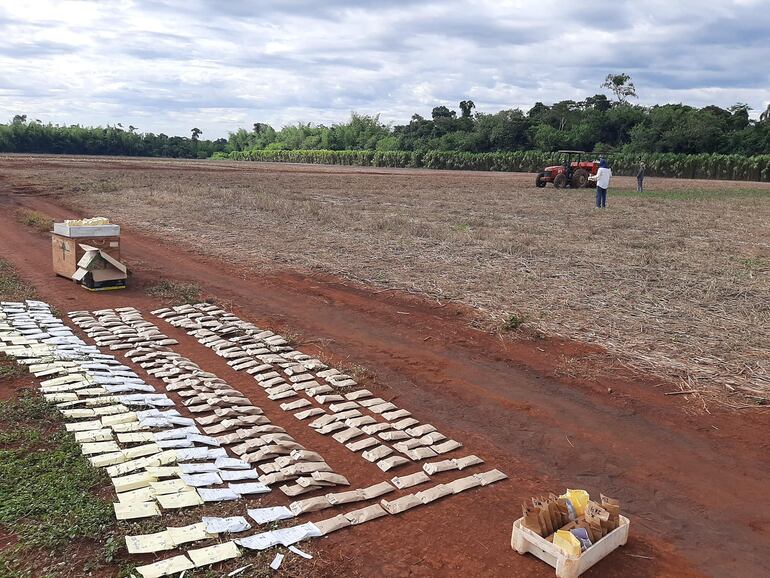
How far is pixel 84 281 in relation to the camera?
9.30m

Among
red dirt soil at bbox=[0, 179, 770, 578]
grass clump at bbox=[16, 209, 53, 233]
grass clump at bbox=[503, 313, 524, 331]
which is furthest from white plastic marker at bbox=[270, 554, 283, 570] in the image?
grass clump at bbox=[16, 209, 53, 233]

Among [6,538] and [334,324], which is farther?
[334,324]

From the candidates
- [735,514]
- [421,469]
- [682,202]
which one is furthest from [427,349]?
[682,202]

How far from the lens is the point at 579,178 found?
29328 mm

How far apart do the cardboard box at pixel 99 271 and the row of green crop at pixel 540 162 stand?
Answer: 49.1 m

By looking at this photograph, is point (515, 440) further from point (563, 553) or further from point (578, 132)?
point (578, 132)

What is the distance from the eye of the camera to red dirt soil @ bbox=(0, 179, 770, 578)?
3561 mm

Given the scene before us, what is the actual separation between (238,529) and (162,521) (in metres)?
0.49

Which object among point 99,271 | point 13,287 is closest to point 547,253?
point 99,271

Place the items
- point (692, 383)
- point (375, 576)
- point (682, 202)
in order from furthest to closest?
point (682, 202)
point (692, 383)
point (375, 576)

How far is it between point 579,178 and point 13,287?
25759 mm

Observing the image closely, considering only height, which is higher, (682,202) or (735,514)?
(682,202)

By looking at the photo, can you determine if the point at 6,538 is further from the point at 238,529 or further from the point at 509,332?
the point at 509,332

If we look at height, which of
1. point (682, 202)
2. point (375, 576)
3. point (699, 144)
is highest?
point (699, 144)
